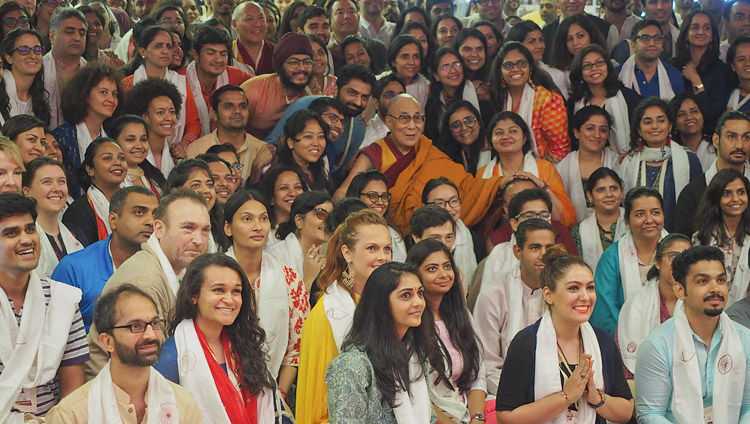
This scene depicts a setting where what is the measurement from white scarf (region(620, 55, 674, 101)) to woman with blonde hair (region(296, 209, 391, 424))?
13.5 ft

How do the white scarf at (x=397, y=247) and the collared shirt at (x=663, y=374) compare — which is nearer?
the collared shirt at (x=663, y=374)

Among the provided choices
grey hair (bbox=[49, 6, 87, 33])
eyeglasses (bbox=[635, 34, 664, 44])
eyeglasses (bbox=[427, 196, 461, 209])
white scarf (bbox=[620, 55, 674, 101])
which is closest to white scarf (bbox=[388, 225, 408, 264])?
eyeglasses (bbox=[427, 196, 461, 209])

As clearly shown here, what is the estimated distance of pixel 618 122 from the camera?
8.12m

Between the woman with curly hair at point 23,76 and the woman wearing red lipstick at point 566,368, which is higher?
the woman with curly hair at point 23,76

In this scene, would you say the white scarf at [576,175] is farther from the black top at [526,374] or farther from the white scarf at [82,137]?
the white scarf at [82,137]

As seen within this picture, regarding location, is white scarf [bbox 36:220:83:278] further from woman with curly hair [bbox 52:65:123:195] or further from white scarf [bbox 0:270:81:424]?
woman with curly hair [bbox 52:65:123:195]

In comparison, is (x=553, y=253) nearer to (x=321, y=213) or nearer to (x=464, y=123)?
(x=321, y=213)

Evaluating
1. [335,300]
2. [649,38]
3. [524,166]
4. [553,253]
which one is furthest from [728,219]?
[335,300]

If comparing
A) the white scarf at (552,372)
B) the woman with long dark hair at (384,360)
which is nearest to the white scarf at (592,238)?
the white scarf at (552,372)

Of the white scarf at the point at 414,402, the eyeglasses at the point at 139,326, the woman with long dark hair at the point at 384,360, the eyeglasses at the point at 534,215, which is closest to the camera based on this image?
the eyeglasses at the point at 139,326

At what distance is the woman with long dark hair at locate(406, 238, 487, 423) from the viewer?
509 cm

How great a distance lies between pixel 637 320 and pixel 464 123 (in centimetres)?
231

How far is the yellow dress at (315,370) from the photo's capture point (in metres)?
4.71

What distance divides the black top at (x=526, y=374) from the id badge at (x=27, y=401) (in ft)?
6.67
